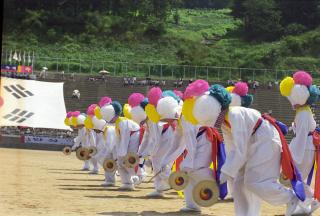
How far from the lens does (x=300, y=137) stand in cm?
981

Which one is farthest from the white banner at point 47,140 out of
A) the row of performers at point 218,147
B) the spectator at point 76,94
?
the row of performers at point 218,147

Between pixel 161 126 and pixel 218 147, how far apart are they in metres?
2.36

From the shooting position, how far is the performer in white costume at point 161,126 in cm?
1116

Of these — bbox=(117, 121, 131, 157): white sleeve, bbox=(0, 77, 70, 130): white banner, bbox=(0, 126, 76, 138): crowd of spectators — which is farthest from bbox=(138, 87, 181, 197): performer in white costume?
bbox=(0, 126, 76, 138): crowd of spectators

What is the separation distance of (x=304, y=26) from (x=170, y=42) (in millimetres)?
12724

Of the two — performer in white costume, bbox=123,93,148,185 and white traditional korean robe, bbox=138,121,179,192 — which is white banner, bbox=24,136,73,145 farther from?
white traditional korean robe, bbox=138,121,179,192

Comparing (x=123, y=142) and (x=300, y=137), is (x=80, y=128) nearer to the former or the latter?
(x=123, y=142)

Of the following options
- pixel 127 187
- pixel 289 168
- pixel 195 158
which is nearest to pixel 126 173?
pixel 127 187

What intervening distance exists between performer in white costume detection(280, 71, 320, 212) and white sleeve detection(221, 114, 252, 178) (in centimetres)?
231

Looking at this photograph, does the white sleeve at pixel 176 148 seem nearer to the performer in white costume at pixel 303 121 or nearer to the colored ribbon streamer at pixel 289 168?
the performer in white costume at pixel 303 121

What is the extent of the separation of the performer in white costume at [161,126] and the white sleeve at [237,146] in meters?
3.53

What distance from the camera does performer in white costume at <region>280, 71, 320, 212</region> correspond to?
384 inches

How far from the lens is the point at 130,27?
6019 cm

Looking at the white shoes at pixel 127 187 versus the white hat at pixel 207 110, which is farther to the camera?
the white shoes at pixel 127 187
